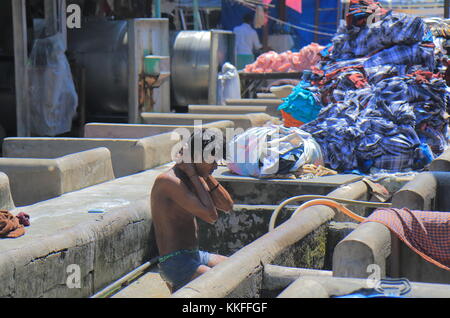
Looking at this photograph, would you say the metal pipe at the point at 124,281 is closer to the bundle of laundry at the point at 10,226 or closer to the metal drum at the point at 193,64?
the bundle of laundry at the point at 10,226

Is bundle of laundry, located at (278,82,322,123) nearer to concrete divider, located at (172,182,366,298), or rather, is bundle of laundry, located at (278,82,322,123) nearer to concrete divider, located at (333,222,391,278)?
concrete divider, located at (172,182,366,298)

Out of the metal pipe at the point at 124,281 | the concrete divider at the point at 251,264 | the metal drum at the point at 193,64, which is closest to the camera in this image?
the concrete divider at the point at 251,264

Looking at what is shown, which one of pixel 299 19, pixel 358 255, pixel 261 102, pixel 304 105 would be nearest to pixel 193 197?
pixel 358 255

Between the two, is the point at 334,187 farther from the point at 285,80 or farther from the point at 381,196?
the point at 285,80

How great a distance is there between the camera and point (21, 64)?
35.1 feet

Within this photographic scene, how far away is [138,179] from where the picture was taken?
8039 millimetres

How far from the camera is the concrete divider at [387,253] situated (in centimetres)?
358

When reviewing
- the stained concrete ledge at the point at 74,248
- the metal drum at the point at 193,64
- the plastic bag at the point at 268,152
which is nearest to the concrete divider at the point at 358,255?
the stained concrete ledge at the point at 74,248

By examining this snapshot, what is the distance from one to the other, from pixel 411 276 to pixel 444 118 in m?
4.17

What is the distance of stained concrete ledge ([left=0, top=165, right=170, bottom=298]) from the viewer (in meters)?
4.20

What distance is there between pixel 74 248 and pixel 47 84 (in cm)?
739

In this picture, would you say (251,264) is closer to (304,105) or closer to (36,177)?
(36,177)

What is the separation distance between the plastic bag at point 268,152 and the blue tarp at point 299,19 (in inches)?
516

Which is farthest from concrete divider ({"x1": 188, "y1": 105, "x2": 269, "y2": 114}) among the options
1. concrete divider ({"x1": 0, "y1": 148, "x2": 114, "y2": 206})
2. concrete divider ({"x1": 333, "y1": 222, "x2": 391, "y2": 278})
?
concrete divider ({"x1": 333, "y1": 222, "x2": 391, "y2": 278})
